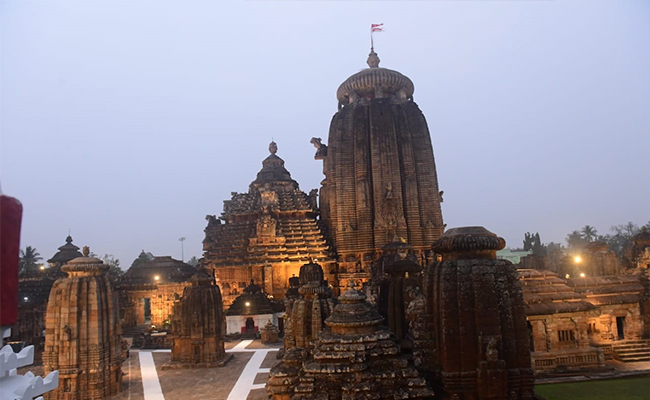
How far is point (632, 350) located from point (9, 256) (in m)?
26.9

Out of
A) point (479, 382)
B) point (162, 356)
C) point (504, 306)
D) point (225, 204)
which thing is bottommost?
point (162, 356)

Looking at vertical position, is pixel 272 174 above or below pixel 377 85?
below

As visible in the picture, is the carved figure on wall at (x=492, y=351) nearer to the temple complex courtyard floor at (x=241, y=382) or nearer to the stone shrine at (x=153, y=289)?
the temple complex courtyard floor at (x=241, y=382)

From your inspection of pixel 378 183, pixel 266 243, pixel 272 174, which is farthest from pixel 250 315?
pixel 272 174

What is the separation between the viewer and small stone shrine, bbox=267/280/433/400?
29.1 feet

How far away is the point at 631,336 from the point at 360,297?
68.6ft

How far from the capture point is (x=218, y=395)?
1645cm

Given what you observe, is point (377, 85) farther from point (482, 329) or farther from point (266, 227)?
point (482, 329)

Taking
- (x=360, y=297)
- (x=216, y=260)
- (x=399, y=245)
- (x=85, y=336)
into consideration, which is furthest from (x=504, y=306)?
(x=216, y=260)

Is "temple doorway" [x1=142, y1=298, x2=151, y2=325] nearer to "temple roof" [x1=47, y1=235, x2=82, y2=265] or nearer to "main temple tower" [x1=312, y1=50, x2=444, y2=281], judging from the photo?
"temple roof" [x1=47, y1=235, x2=82, y2=265]

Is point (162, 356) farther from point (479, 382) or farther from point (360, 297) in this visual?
point (479, 382)

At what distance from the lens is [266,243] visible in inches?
1496

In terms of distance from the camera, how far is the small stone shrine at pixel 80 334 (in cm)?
1554

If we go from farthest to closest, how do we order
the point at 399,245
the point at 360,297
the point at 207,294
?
the point at 399,245 < the point at 207,294 < the point at 360,297
